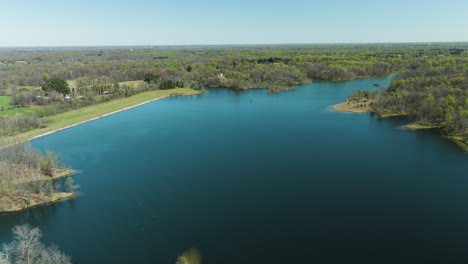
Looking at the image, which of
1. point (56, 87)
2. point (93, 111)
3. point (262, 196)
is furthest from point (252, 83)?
point (262, 196)

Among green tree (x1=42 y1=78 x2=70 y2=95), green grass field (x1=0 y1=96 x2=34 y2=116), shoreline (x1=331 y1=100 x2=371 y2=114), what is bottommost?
green grass field (x1=0 y1=96 x2=34 y2=116)

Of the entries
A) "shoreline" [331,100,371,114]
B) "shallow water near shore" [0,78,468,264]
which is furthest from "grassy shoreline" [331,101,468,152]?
"shallow water near shore" [0,78,468,264]

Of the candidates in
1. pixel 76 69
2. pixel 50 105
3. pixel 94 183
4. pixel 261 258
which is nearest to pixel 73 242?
pixel 94 183

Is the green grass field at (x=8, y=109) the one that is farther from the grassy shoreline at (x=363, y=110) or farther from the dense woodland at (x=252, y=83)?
the grassy shoreline at (x=363, y=110)

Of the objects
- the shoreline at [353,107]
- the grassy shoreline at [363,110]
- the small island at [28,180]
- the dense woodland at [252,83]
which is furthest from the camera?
the shoreline at [353,107]

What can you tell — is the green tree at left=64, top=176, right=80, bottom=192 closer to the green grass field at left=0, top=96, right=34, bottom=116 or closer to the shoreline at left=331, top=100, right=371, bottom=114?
the green grass field at left=0, top=96, right=34, bottom=116

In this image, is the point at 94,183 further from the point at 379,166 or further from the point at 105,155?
the point at 379,166

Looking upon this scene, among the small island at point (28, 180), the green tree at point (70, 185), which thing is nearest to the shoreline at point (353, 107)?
the green tree at point (70, 185)
